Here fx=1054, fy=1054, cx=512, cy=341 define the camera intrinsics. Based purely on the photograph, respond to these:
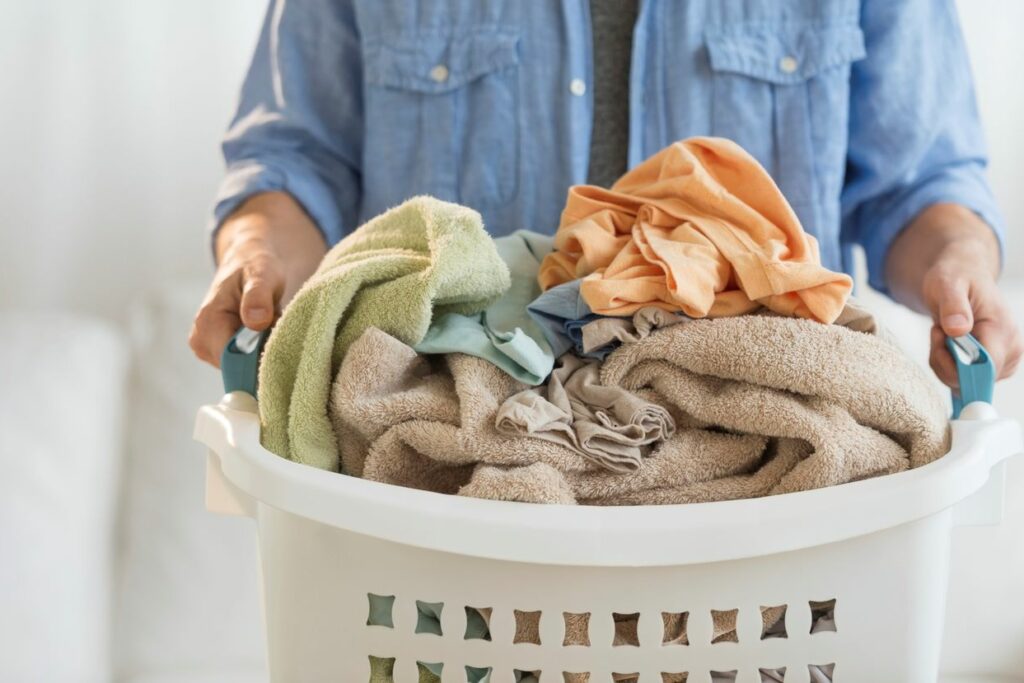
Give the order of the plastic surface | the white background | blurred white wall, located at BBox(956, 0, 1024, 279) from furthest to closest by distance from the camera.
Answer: blurred white wall, located at BBox(956, 0, 1024, 279) < the white background < the plastic surface

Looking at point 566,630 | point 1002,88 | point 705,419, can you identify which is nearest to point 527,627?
point 566,630

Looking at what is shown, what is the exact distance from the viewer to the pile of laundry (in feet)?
1.61

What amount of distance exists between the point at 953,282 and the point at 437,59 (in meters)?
0.46

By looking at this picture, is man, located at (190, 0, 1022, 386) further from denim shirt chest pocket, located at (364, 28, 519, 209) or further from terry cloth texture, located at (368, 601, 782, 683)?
terry cloth texture, located at (368, 601, 782, 683)

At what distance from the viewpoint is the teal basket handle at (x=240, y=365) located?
2.00 feet

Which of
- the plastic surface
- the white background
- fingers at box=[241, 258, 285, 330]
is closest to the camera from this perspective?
the plastic surface

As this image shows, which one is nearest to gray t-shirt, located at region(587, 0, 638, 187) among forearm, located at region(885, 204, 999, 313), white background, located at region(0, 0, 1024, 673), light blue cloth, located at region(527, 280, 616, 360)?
forearm, located at region(885, 204, 999, 313)

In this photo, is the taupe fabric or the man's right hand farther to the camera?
the man's right hand

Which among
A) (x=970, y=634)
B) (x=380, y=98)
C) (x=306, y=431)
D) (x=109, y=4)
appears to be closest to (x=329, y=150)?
(x=380, y=98)

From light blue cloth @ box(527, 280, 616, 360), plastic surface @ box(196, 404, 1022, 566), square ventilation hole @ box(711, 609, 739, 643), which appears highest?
light blue cloth @ box(527, 280, 616, 360)

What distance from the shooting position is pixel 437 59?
2.89 feet

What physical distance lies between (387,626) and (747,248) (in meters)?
0.27

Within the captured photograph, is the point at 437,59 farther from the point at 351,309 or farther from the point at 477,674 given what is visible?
the point at 477,674

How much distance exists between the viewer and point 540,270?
0.63 m
